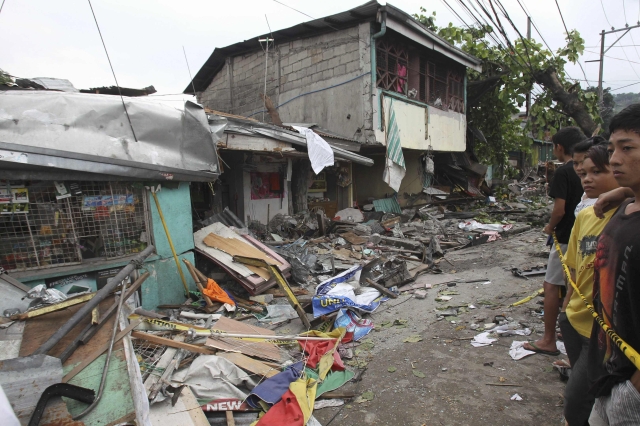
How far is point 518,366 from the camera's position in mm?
3639

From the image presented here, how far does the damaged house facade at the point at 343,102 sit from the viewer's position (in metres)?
9.22

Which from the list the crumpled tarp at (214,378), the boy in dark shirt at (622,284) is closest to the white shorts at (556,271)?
the boy in dark shirt at (622,284)

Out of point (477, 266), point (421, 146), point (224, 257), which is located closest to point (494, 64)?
point (421, 146)

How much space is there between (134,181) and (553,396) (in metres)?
A: 5.38

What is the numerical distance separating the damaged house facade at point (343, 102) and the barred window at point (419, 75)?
3 centimetres

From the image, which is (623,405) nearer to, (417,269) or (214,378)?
(214,378)

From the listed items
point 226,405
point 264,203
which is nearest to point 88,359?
point 226,405

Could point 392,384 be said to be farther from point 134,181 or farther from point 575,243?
point 134,181

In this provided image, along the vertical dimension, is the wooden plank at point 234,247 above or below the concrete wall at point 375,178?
below

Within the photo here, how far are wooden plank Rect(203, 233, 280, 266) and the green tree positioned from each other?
6.92 m

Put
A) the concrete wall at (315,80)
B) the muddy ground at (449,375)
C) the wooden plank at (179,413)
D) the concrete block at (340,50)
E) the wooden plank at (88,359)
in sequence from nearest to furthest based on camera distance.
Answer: the wooden plank at (88,359), the wooden plank at (179,413), the muddy ground at (449,375), the concrete wall at (315,80), the concrete block at (340,50)

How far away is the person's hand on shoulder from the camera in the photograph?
6.06 feet

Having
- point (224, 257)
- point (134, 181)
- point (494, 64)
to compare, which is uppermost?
point (494, 64)

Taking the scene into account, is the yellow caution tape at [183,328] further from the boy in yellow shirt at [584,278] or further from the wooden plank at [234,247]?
the boy in yellow shirt at [584,278]
